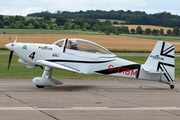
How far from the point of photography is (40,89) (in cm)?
1229

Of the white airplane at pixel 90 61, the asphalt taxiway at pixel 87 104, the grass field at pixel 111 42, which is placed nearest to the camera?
the asphalt taxiway at pixel 87 104

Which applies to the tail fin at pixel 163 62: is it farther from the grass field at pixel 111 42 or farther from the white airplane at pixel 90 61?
the grass field at pixel 111 42

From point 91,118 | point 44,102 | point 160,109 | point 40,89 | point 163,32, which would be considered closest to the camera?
point 91,118

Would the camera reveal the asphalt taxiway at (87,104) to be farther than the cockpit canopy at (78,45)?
No

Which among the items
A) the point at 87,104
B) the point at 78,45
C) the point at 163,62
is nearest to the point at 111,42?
the point at 163,62

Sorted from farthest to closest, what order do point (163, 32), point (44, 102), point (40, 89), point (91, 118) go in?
point (163, 32) → point (40, 89) → point (44, 102) → point (91, 118)

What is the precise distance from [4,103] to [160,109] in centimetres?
477

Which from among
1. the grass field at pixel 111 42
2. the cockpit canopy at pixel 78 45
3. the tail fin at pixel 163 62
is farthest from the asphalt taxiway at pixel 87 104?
the grass field at pixel 111 42

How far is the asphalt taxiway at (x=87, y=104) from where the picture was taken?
779 centimetres

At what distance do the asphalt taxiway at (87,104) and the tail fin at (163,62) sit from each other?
0.71 m

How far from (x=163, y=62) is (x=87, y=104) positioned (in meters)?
4.95

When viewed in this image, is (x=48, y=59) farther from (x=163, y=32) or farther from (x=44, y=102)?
(x=163, y=32)

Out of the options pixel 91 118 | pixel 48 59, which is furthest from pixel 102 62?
A: pixel 91 118

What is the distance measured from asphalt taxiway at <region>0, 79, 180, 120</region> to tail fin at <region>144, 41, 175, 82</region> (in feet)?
2.34
